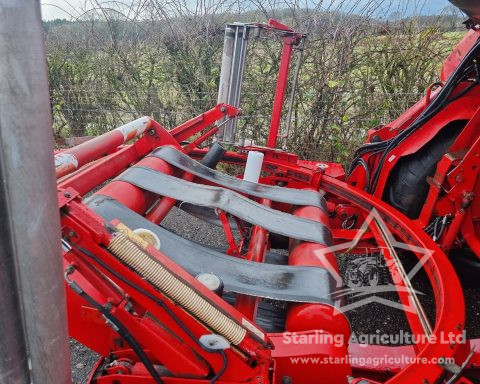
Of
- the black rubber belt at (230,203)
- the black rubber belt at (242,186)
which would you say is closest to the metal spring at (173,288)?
the black rubber belt at (230,203)

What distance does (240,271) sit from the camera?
1.71m

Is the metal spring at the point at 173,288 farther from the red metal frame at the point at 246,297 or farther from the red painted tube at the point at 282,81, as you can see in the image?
the red painted tube at the point at 282,81

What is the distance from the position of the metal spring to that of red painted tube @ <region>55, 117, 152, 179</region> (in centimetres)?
39

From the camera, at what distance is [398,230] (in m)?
2.21

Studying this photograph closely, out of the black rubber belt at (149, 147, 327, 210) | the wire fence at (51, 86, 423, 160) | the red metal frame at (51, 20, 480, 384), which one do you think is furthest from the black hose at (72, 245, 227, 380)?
the wire fence at (51, 86, 423, 160)

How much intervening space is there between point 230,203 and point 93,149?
2.23 ft

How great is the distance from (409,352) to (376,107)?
3302 millimetres

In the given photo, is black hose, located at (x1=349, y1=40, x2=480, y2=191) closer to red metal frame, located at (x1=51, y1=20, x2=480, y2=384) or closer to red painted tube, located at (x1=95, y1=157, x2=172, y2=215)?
red metal frame, located at (x1=51, y1=20, x2=480, y2=384)

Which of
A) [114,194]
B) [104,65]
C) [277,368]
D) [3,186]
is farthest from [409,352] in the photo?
[104,65]

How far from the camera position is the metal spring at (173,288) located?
121cm

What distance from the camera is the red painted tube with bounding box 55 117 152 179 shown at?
1.68 metres

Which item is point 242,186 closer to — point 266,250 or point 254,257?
point 266,250

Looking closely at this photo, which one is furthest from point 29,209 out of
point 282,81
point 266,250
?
point 282,81

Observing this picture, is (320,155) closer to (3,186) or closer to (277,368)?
(277,368)
